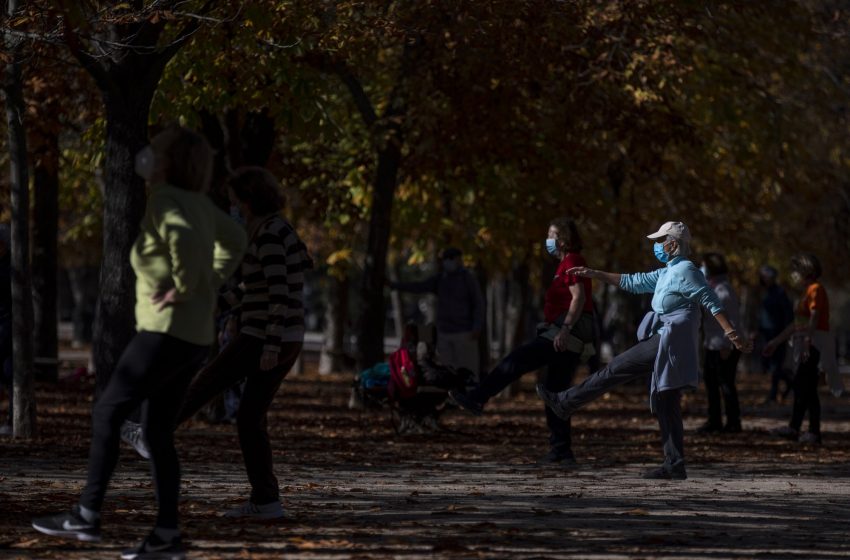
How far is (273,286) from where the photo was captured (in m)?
8.91

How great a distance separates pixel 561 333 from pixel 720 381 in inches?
205

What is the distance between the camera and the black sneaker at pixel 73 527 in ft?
25.3

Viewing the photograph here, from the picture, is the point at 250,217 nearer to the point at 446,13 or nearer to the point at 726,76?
the point at 446,13

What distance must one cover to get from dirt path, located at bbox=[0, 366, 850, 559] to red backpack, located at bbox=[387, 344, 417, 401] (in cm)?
49

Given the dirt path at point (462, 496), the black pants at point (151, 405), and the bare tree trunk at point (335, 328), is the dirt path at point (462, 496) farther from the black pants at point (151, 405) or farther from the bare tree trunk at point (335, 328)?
the bare tree trunk at point (335, 328)

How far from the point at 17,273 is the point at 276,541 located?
7195 millimetres

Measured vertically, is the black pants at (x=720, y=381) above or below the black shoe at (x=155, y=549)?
above

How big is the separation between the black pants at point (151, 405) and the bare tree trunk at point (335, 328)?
28725 mm

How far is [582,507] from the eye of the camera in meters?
10.2

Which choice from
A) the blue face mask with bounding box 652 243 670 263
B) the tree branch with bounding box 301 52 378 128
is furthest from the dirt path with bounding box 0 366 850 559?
the tree branch with bounding box 301 52 378 128

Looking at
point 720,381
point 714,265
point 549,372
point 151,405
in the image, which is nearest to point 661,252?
point 549,372

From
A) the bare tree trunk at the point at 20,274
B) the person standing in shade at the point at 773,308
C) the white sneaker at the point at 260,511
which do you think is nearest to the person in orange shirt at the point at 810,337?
the person standing in shade at the point at 773,308

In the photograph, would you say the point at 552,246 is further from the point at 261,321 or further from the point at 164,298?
the point at 164,298

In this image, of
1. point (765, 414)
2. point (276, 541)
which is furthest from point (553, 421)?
point (765, 414)
